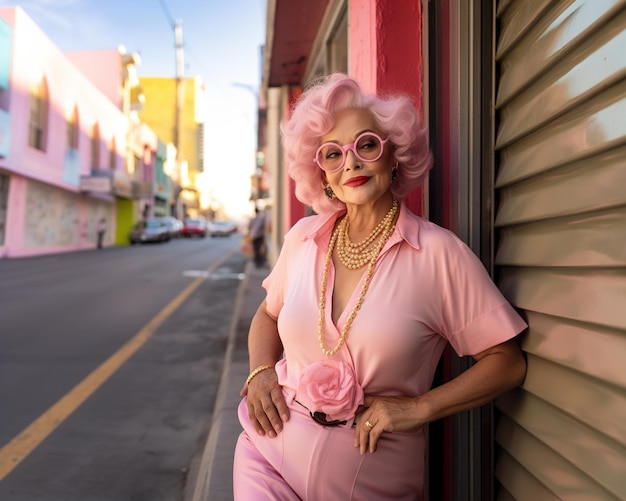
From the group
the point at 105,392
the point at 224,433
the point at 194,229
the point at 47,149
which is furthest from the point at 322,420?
the point at 194,229

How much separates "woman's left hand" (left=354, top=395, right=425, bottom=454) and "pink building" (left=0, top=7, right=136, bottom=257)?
63.6ft

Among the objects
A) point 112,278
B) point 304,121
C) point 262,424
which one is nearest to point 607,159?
point 304,121

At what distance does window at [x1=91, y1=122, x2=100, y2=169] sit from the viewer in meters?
28.7

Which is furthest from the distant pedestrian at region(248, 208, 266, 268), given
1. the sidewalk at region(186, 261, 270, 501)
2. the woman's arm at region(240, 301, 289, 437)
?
the woman's arm at region(240, 301, 289, 437)

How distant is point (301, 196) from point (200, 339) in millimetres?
4504

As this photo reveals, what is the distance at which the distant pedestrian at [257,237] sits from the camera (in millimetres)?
13586

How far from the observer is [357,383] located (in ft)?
4.50

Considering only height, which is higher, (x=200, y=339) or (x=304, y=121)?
(x=304, y=121)

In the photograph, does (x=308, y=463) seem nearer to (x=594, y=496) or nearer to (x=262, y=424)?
(x=262, y=424)

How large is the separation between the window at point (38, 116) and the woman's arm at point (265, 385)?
22.3 metres

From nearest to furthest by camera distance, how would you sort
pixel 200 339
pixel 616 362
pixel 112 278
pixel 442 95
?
pixel 616 362 < pixel 442 95 < pixel 200 339 < pixel 112 278

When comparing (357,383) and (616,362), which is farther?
(357,383)

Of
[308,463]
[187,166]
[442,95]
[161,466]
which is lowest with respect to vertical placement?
[161,466]

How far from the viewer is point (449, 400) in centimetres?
133
